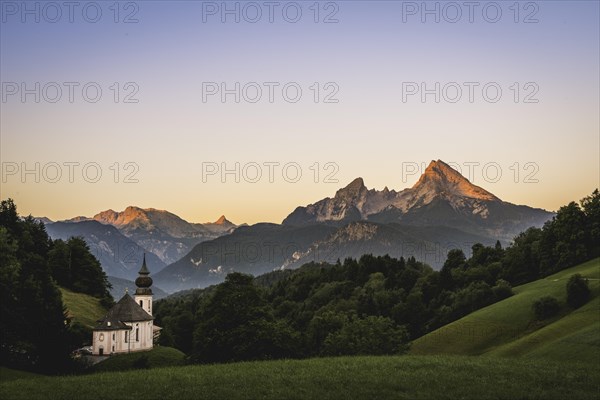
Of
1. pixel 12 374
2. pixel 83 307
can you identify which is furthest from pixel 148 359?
pixel 12 374

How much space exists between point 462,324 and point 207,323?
4150 centimetres

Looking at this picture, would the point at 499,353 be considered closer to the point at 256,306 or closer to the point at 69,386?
the point at 256,306

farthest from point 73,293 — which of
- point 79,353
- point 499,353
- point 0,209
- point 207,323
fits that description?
point 499,353

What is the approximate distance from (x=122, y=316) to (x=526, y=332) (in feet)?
228

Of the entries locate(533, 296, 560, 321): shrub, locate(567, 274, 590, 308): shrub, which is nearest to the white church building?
locate(533, 296, 560, 321): shrub

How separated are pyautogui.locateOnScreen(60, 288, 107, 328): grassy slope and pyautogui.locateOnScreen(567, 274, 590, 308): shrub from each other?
80.7m

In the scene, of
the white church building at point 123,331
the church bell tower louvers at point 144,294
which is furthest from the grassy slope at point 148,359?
the church bell tower louvers at point 144,294

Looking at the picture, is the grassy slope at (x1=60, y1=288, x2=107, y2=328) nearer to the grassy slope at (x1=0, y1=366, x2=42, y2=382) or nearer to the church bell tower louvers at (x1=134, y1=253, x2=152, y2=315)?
the church bell tower louvers at (x1=134, y1=253, x2=152, y2=315)

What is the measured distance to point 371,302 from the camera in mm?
147250

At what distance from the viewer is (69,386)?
36.5 metres

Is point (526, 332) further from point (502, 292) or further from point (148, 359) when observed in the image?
point (148, 359)

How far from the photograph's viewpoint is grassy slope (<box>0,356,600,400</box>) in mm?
33875

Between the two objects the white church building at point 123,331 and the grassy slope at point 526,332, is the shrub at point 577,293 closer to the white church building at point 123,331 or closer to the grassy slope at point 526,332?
the grassy slope at point 526,332

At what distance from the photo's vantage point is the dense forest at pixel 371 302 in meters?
71.5
